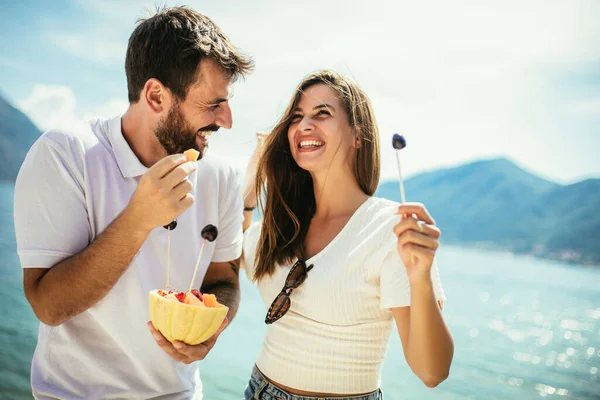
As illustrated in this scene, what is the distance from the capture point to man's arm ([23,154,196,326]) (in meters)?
1.83

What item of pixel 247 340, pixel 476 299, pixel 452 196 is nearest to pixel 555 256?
pixel 452 196

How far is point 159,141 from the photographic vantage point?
7.95 ft

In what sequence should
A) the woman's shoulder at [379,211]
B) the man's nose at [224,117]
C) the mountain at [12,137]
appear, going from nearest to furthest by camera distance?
the woman's shoulder at [379,211]
the man's nose at [224,117]
the mountain at [12,137]

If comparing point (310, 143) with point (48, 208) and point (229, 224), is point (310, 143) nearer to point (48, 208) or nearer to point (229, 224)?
point (229, 224)

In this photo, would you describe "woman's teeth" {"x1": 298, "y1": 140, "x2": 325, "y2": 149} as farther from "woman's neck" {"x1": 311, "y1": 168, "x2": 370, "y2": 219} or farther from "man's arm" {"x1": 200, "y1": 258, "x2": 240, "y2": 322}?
"man's arm" {"x1": 200, "y1": 258, "x2": 240, "y2": 322}

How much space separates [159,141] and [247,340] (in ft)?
39.1

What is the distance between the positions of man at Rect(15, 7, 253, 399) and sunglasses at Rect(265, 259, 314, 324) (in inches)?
9.5

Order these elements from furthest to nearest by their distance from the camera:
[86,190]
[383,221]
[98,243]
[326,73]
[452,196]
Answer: [452,196]
[326,73]
[383,221]
[86,190]
[98,243]

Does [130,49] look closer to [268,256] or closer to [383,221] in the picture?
[268,256]

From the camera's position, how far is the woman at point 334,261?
74.7 inches

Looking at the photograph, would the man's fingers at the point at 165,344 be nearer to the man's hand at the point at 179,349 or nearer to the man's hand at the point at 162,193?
the man's hand at the point at 179,349

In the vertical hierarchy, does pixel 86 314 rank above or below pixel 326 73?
below

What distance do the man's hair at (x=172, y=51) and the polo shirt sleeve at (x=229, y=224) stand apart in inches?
22.8

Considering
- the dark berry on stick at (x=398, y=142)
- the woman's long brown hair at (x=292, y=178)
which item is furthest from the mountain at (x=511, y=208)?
the dark berry on stick at (x=398, y=142)
